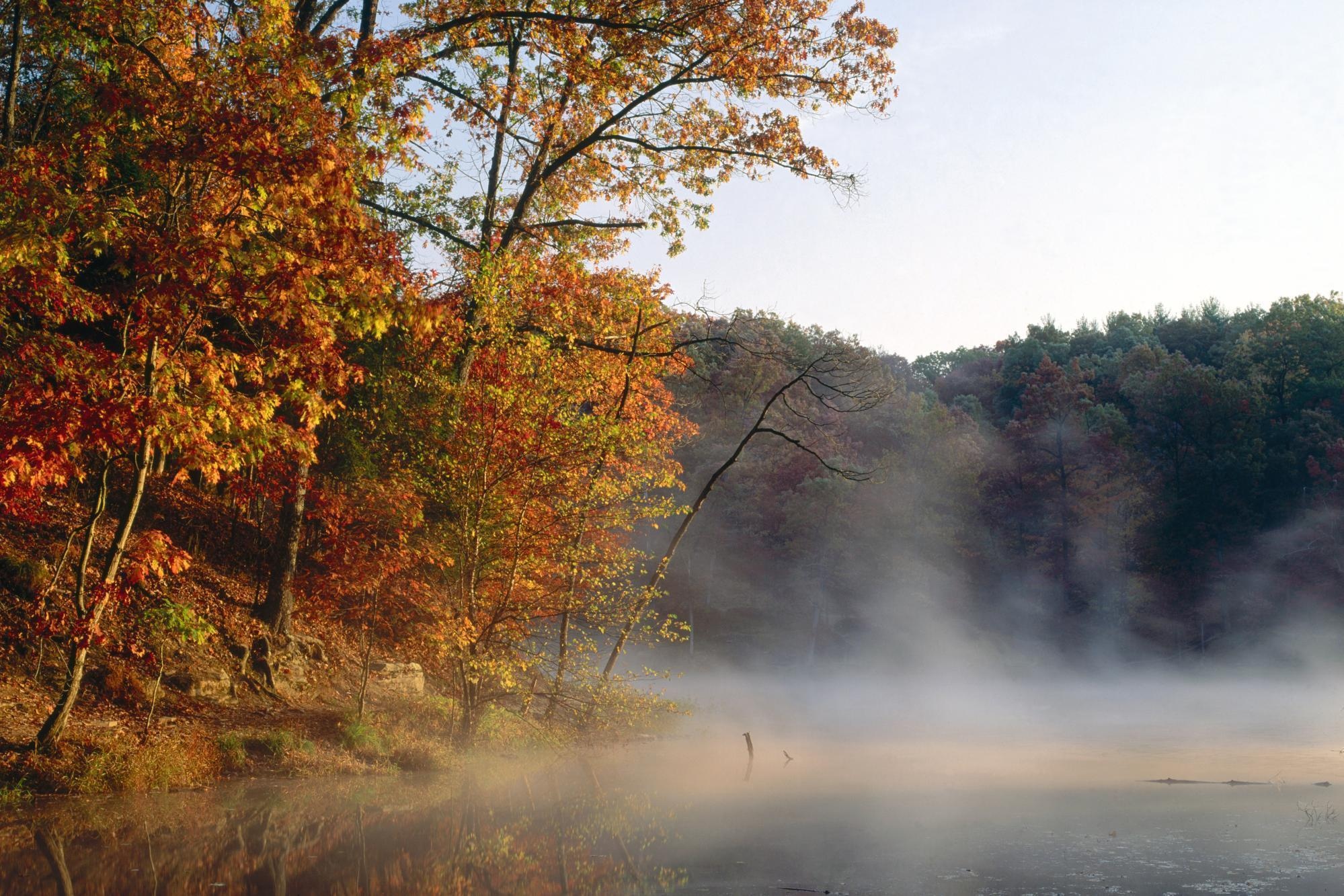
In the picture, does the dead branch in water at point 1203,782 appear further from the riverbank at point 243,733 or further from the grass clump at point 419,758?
the grass clump at point 419,758

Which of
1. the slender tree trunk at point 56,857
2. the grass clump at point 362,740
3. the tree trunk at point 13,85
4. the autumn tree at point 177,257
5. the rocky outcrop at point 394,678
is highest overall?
the tree trunk at point 13,85

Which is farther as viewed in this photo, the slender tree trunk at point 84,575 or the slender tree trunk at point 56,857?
the slender tree trunk at point 84,575

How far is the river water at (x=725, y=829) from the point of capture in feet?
25.1

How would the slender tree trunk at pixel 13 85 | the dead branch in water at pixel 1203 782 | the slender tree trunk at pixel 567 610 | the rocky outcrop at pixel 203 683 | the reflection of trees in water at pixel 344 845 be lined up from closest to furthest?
the reflection of trees in water at pixel 344 845, the slender tree trunk at pixel 13 85, the rocky outcrop at pixel 203 683, the dead branch in water at pixel 1203 782, the slender tree trunk at pixel 567 610

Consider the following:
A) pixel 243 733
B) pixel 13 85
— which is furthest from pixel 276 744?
pixel 13 85

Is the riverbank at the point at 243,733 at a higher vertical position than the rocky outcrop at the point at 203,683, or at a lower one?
lower

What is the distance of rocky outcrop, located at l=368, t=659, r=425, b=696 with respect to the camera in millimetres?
15891

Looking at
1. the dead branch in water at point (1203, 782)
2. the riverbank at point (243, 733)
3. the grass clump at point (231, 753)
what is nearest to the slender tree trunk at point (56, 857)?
the riverbank at point (243, 733)

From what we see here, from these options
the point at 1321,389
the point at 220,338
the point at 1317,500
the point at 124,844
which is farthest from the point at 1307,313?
the point at 124,844

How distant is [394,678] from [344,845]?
25.2ft

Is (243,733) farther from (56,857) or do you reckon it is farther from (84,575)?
(56,857)

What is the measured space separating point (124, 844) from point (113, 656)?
5.11 m

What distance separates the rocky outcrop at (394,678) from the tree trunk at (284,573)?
4.85 feet

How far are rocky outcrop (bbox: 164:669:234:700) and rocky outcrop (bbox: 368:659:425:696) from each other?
8.42 ft
